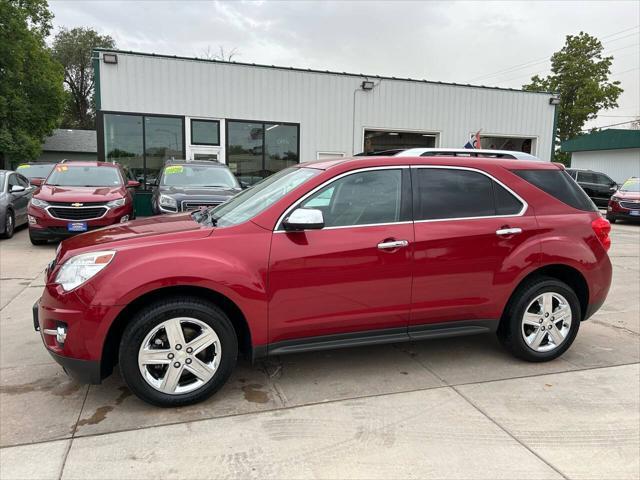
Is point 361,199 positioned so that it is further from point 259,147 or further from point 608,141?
point 608,141

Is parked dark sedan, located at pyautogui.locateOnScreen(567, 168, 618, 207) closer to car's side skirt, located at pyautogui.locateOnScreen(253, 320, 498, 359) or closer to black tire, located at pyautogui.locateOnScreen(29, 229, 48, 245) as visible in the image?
car's side skirt, located at pyautogui.locateOnScreen(253, 320, 498, 359)

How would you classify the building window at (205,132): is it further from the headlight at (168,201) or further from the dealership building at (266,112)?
the headlight at (168,201)

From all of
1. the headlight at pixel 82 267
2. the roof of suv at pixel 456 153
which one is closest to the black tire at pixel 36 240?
the headlight at pixel 82 267

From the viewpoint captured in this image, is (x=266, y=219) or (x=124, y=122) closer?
(x=266, y=219)

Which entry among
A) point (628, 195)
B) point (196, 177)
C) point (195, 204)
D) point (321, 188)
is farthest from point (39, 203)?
point (628, 195)

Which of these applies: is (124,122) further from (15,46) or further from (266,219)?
(15,46)

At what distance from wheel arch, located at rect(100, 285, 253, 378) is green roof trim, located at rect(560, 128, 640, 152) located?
31.8 metres

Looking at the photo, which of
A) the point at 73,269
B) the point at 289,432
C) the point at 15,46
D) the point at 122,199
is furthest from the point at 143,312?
the point at 15,46

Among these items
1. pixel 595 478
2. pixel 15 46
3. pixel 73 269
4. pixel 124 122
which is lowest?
pixel 595 478

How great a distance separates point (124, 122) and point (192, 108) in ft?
6.16

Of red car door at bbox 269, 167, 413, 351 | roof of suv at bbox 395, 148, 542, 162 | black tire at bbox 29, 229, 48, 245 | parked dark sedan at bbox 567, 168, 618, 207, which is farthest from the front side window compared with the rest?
parked dark sedan at bbox 567, 168, 618, 207

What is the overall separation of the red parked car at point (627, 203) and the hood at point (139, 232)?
16.7m

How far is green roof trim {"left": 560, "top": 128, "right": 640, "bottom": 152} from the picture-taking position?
28.7 metres

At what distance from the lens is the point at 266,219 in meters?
3.35
